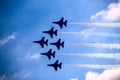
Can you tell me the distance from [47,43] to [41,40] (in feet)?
8.02

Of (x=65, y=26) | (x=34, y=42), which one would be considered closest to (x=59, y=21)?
(x=65, y=26)

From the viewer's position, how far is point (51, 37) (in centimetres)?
13275

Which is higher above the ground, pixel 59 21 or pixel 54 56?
pixel 59 21

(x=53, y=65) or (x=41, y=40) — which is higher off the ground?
(x=41, y=40)

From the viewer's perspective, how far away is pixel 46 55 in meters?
133

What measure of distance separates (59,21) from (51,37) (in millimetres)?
6299

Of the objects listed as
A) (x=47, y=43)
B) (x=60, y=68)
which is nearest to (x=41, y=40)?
(x=47, y=43)

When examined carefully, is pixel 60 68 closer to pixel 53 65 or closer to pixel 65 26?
pixel 53 65

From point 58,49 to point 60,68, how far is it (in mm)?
6694

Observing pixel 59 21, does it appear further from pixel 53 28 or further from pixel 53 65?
pixel 53 65

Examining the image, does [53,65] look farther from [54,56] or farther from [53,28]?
[53,28]

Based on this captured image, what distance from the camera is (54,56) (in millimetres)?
131500

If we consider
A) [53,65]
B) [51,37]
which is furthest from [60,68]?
[51,37]

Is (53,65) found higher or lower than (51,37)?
lower
